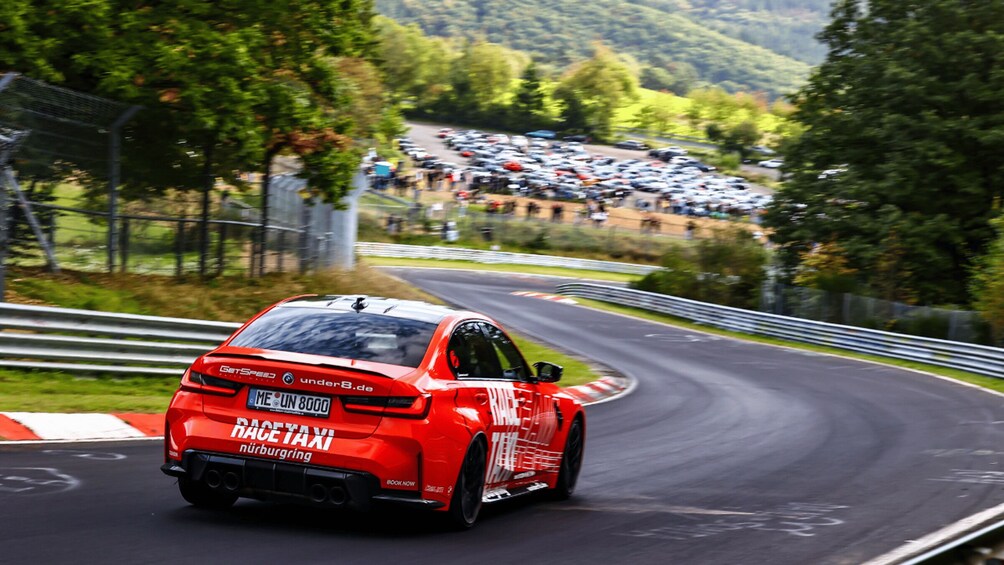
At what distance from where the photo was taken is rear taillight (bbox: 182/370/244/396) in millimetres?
7197

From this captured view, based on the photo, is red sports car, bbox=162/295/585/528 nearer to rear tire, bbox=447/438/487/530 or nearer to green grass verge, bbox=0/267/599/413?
rear tire, bbox=447/438/487/530

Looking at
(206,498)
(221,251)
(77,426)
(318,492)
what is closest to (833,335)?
(221,251)

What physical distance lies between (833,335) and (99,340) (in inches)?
1027

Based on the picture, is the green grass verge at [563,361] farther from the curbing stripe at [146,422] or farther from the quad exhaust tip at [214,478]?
the quad exhaust tip at [214,478]

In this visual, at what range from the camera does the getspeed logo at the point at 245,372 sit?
7.14 m

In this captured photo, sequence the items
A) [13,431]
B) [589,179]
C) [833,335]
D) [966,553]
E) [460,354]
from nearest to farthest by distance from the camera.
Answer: [966,553], [460,354], [13,431], [833,335], [589,179]

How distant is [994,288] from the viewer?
33844 mm

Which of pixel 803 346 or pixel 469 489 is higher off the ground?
pixel 469 489

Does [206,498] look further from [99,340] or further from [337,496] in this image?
[99,340]

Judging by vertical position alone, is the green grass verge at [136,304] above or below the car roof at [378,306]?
below

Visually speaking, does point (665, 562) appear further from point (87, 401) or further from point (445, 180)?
point (445, 180)

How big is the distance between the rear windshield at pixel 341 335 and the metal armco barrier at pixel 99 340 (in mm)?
7195

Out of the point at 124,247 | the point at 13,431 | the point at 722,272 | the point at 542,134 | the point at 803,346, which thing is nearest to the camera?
the point at 13,431

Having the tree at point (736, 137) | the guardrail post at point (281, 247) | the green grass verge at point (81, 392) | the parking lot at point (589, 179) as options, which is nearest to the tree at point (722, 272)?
the guardrail post at point (281, 247)
